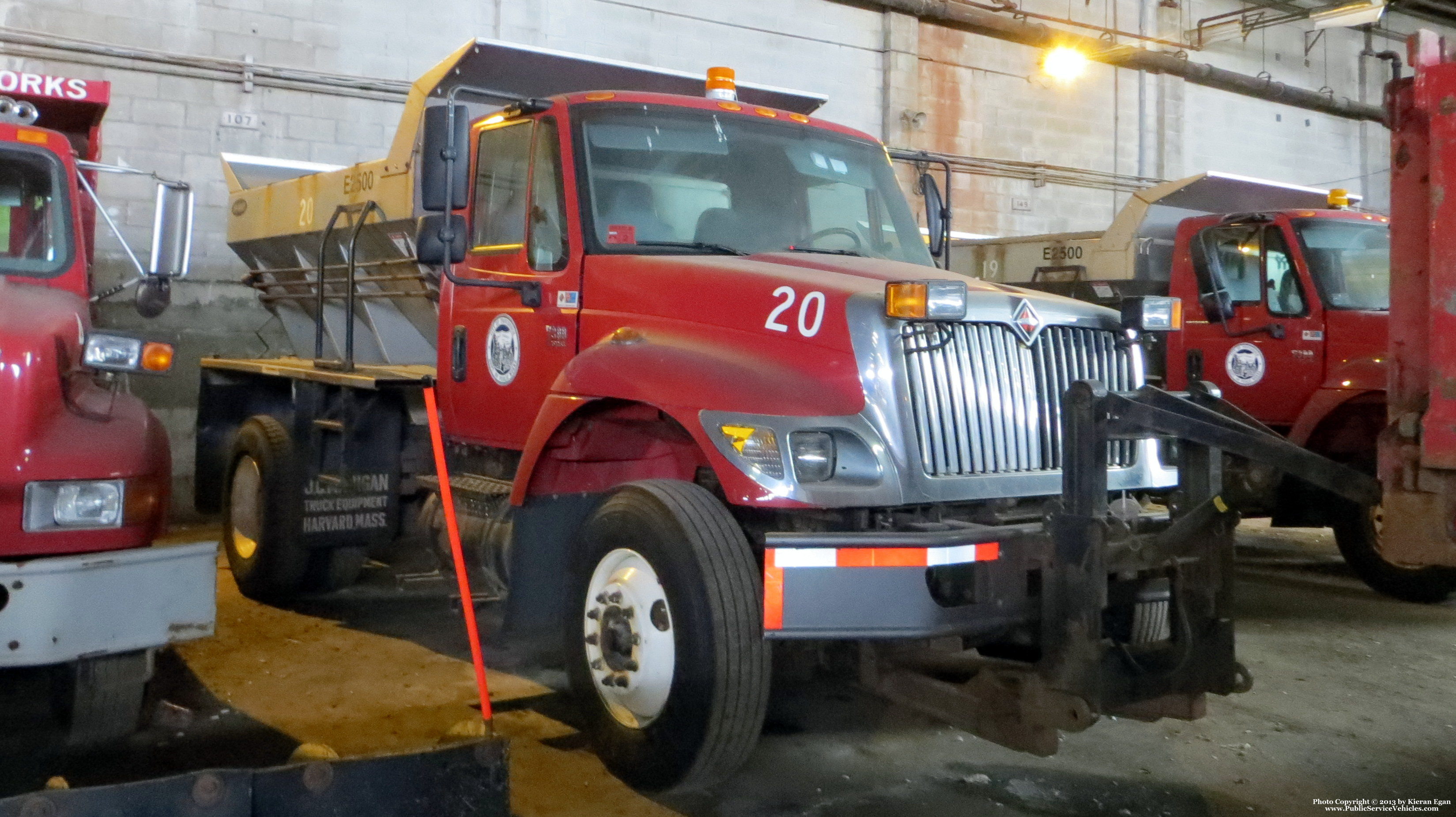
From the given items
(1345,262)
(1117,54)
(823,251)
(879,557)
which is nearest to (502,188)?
(823,251)

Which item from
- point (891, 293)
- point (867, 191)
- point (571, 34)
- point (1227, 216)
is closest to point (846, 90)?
point (571, 34)

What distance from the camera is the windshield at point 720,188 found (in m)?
4.68

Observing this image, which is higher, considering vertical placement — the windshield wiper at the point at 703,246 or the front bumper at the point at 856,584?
the windshield wiper at the point at 703,246

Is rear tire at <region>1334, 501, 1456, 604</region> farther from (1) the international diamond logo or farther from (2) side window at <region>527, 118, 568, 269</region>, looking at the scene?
(2) side window at <region>527, 118, 568, 269</region>

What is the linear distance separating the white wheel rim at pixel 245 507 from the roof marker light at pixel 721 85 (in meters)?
3.40

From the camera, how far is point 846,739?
185 inches

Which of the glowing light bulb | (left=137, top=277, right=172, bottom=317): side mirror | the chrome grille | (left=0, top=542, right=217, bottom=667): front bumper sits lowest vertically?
(left=0, top=542, right=217, bottom=667): front bumper

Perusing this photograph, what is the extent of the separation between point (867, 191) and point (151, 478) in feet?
9.83

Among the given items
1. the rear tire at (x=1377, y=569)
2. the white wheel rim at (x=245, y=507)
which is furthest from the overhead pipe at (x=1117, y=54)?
the white wheel rim at (x=245, y=507)

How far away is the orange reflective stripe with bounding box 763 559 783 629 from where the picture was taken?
3.44m

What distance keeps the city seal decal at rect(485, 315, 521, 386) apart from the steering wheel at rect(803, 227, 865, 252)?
4.08 ft

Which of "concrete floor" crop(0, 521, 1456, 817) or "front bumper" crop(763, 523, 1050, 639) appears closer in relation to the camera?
"front bumper" crop(763, 523, 1050, 639)

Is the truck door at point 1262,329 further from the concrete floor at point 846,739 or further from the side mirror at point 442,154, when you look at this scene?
the side mirror at point 442,154

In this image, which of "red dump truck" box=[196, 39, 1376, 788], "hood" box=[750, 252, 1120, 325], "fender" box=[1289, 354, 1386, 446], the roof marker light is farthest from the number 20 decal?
"fender" box=[1289, 354, 1386, 446]
